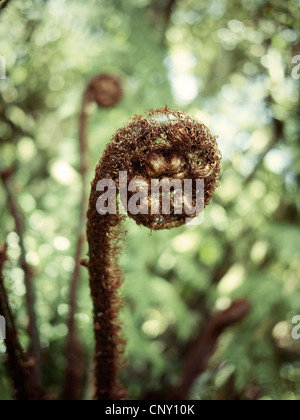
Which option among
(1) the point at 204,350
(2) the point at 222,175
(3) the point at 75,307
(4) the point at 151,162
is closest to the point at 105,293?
(4) the point at 151,162

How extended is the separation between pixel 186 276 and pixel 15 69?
3.81ft

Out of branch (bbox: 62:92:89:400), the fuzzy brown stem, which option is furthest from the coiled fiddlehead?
branch (bbox: 62:92:89:400)

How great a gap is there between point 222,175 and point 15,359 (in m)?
1.24

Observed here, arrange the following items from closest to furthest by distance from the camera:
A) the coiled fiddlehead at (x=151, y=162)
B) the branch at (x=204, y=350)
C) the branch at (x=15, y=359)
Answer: the coiled fiddlehead at (x=151, y=162)
the branch at (x=15, y=359)
the branch at (x=204, y=350)

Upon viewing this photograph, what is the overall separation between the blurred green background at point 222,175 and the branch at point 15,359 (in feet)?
1.97

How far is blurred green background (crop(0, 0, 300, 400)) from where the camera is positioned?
1.54 meters

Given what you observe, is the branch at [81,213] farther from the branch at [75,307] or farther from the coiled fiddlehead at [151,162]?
the coiled fiddlehead at [151,162]

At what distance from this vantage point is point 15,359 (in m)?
0.80

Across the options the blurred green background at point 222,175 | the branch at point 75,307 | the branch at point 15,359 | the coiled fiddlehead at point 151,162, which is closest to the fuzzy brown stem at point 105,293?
the coiled fiddlehead at point 151,162

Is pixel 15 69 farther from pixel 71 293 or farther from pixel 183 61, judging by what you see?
pixel 71 293

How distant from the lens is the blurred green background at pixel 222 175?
1541 millimetres

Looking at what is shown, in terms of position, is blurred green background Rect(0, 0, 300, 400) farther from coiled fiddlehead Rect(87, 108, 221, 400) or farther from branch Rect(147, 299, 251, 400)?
coiled fiddlehead Rect(87, 108, 221, 400)

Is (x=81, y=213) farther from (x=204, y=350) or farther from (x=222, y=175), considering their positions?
(x=222, y=175)

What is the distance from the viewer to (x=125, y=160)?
59 centimetres
